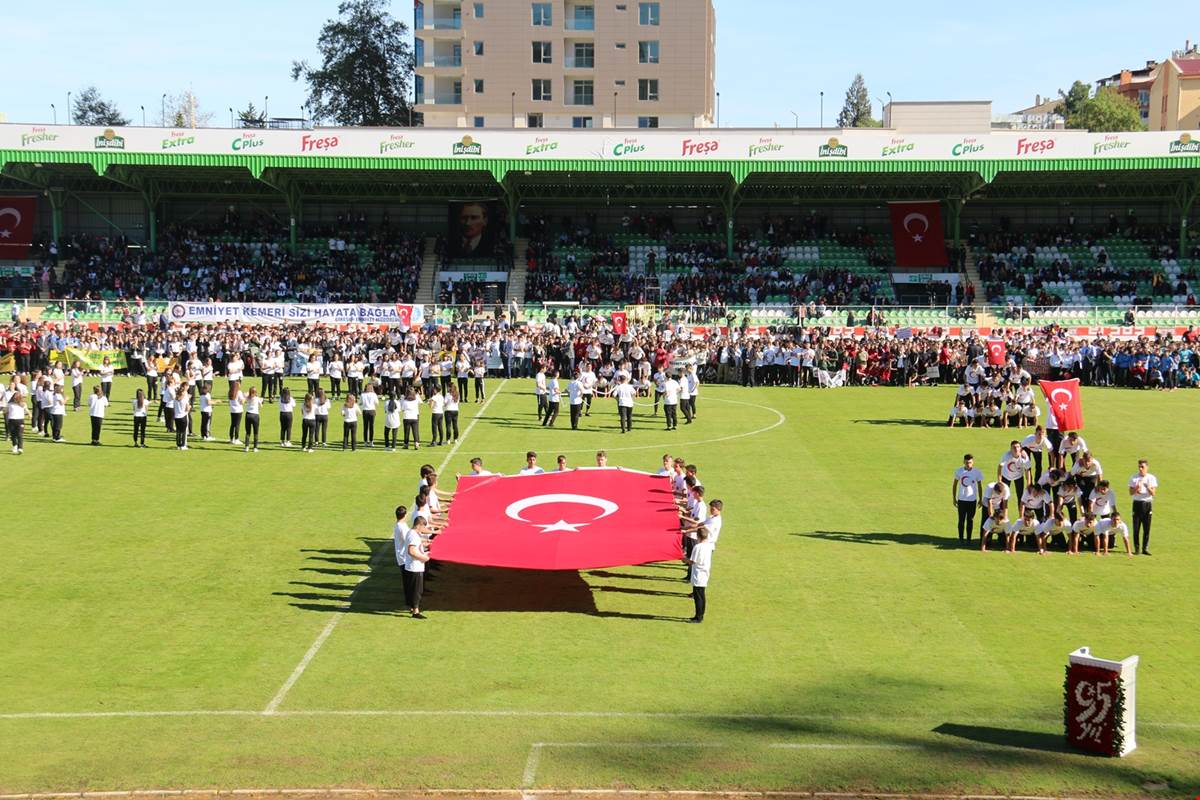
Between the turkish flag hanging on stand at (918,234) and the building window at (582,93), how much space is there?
2705 cm

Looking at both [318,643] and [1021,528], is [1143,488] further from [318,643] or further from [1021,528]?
[318,643]

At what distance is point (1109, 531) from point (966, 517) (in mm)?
2406

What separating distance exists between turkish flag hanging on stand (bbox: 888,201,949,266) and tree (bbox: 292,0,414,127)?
49572 mm

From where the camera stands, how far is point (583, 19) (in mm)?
81750

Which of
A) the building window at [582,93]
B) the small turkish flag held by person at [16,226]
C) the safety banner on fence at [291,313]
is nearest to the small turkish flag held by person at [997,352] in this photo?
the safety banner on fence at [291,313]

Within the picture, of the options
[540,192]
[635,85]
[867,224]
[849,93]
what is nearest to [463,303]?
[540,192]

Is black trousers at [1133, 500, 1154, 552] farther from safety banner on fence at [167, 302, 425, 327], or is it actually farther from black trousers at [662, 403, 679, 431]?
safety banner on fence at [167, 302, 425, 327]

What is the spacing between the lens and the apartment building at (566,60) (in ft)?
267

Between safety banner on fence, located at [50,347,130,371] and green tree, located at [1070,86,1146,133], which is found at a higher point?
green tree, located at [1070,86,1146,133]

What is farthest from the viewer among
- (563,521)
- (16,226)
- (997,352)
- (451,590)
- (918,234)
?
(16,226)

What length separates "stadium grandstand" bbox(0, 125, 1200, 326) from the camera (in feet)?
188

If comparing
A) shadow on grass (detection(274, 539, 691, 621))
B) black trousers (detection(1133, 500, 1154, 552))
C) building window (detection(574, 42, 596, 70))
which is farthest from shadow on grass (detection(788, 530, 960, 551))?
building window (detection(574, 42, 596, 70))

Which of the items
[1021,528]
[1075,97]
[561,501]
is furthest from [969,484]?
[1075,97]

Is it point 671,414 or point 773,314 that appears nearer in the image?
point 671,414
